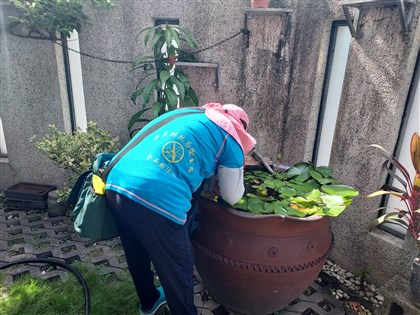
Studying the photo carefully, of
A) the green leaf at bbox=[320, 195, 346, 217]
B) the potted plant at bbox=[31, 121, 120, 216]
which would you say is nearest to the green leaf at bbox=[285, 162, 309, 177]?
the green leaf at bbox=[320, 195, 346, 217]

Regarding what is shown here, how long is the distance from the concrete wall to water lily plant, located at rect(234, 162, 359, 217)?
59cm

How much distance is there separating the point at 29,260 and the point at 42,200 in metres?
1.31

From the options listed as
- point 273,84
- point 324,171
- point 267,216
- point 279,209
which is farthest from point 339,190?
point 273,84

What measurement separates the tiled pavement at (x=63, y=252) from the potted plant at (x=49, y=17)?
221cm

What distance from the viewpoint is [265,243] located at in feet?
6.53

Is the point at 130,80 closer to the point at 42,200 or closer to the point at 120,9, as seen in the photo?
the point at 120,9

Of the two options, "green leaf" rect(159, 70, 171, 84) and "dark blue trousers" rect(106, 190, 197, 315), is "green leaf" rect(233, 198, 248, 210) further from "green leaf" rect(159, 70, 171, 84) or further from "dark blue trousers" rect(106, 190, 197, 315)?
"green leaf" rect(159, 70, 171, 84)

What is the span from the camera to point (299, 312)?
2506 millimetres

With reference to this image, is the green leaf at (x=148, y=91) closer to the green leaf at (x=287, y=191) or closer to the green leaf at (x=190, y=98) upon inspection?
the green leaf at (x=190, y=98)

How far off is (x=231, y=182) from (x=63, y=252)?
2.25 meters

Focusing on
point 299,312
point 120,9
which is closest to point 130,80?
point 120,9

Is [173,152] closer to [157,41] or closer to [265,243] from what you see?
[265,243]

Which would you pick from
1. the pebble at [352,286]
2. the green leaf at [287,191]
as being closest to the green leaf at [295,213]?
the green leaf at [287,191]

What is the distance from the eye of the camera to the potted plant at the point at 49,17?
10.8 feet
